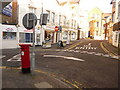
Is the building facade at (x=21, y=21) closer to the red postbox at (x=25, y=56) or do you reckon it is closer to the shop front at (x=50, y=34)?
the shop front at (x=50, y=34)

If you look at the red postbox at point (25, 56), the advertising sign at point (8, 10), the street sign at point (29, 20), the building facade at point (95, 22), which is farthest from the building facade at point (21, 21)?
the building facade at point (95, 22)

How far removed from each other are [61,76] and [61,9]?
85.3ft

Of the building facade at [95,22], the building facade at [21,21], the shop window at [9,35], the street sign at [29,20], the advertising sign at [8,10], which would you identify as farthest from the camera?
the building facade at [95,22]

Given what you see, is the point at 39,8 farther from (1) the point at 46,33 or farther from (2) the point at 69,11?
(2) the point at 69,11

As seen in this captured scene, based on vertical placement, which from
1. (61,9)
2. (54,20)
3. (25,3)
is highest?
(61,9)

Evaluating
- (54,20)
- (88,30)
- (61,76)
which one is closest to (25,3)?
(54,20)

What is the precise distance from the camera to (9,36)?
17172mm

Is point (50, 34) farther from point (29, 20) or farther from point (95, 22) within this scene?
point (95, 22)

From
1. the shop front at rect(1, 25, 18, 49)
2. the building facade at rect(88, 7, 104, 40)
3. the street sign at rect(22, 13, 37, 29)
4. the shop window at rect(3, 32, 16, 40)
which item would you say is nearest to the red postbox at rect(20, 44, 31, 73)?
the street sign at rect(22, 13, 37, 29)

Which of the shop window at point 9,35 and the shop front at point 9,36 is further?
the shop window at point 9,35

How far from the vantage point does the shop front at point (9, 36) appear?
54.1 ft

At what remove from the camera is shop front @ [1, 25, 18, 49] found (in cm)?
1649

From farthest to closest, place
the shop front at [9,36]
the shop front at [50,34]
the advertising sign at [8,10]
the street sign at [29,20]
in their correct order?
1. the shop front at [50,34]
2. the shop front at [9,36]
3. the advertising sign at [8,10]
4. the street sign at [29,20]

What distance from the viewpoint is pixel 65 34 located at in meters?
32.2
